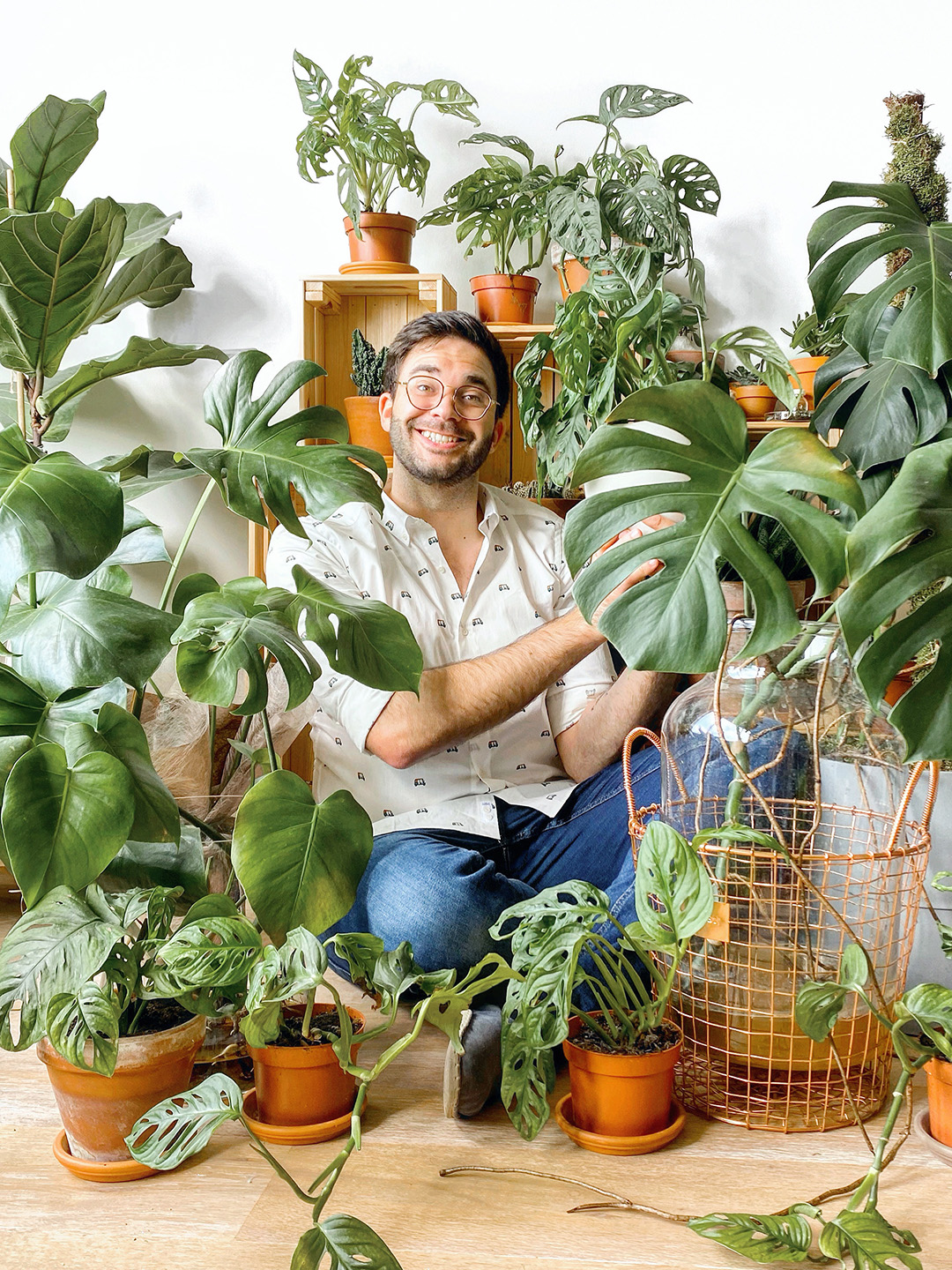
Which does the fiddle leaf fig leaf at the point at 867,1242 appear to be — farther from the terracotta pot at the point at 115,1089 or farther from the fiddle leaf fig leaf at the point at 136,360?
the fiddle leaf fig leaf at the point at 136,360

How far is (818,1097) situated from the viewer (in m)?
1.27

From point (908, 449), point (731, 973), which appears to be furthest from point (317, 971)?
point (908, 449)

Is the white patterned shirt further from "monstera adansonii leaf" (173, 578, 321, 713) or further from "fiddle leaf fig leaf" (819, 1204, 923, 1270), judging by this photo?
"fiddle leaf fig leaf" (819, 1204, 923, 1270)

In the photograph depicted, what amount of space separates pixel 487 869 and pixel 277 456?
67 centimetres

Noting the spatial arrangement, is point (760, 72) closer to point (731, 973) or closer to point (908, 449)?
point (908, 449)

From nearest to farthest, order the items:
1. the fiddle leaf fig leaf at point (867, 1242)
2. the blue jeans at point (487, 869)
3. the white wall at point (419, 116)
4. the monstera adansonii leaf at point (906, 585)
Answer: the monstera adansonii leaf at point (906, 585) < the fiddle leaf fig leaf at point (867, 1242) < the blue jeans at point (487, 869) < the white wall at point (419, 116)

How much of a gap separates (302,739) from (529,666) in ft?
3.09

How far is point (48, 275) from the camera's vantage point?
1191 millimetres

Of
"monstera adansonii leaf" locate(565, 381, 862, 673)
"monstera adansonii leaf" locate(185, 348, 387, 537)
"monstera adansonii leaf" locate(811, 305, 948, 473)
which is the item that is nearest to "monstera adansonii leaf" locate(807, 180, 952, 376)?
"monstera adansonii leaf" locate(811, 305, 948, 473)

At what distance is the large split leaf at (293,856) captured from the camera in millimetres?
1100

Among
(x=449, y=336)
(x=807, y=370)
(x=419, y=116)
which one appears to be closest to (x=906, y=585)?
(x=449, y=336)

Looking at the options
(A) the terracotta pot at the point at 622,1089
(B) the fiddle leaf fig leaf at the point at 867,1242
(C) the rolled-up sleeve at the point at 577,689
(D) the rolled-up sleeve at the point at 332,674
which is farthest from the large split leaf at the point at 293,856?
(C) the rolled-up sleeve at the point at 577,689

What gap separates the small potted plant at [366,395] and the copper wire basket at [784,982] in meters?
1.15

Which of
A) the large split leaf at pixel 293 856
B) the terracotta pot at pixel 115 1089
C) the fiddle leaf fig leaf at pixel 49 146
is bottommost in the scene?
the terracotta pot at pixel 115 1089
